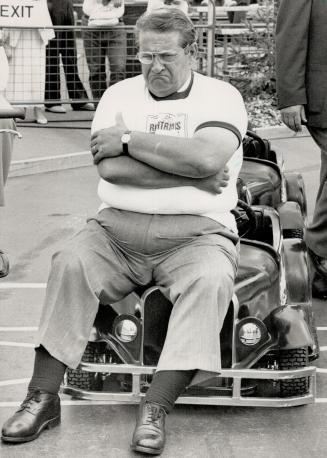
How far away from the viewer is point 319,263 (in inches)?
246

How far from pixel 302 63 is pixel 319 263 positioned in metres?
1.16

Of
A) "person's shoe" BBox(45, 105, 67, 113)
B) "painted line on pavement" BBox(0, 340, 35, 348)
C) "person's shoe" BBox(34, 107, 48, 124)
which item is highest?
"painted line on pavement" BBox(0, 340, 35, 348)

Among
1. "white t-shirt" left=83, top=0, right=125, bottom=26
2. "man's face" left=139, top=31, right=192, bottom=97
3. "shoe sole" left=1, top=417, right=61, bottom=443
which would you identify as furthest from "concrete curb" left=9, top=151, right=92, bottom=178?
"shoe sole" left=1, top=417, right=61, bottom=443

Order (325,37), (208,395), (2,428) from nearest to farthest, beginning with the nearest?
(2,428) → (208,395) → (325,37)

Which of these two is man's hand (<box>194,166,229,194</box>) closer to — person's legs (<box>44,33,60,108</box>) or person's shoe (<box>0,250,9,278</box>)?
person's shoe (<box>0,250,9,278</box>)

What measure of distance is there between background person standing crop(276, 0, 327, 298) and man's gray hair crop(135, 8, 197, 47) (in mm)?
1180

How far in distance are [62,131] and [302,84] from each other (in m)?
5.89

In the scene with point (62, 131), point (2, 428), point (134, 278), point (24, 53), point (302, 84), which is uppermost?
point (302, 84)

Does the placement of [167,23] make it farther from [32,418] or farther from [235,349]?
[32,418]

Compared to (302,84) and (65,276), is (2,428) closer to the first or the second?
(65,276)

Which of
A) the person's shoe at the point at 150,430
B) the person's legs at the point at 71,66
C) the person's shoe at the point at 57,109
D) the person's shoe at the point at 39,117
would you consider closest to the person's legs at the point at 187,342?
the person's shoe at the point at 150,430

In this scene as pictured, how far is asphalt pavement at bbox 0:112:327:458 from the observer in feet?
13.8

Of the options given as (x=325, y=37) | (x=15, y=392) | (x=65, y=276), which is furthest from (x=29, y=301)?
(x=325, y=37)

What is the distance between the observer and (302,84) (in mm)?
5922
